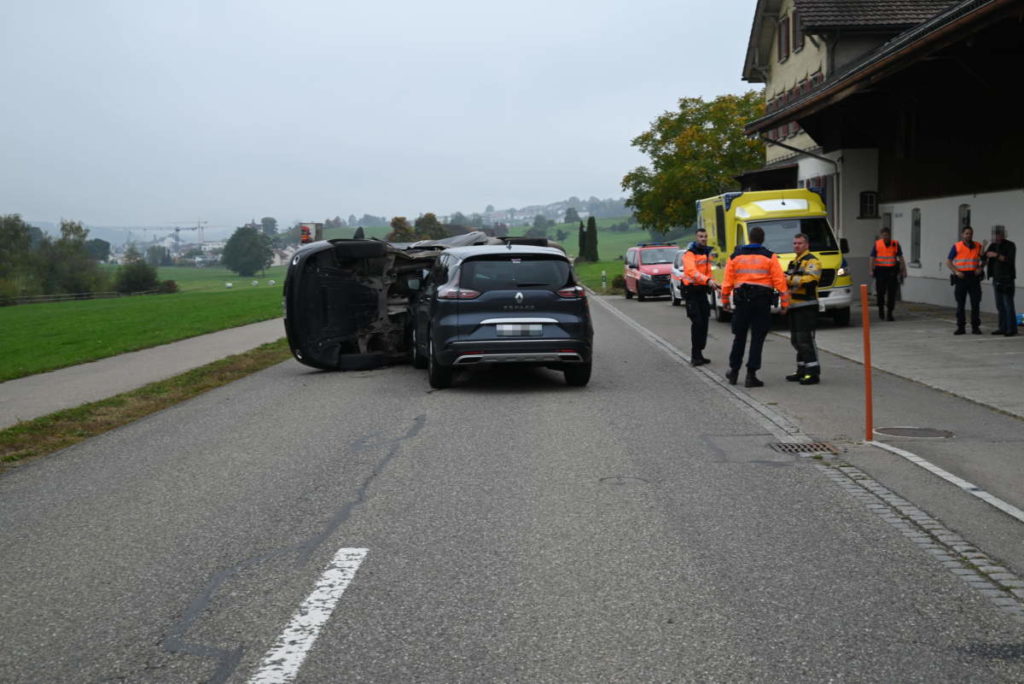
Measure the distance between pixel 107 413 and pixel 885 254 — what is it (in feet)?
51.9

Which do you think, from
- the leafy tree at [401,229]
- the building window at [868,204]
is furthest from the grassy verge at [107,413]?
the leafy tree at [401,229]

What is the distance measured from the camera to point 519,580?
5.72 meters

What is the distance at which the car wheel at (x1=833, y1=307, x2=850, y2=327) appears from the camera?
24.0 metres

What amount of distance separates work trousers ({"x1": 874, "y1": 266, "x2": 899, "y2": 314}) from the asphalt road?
1387 centimetres

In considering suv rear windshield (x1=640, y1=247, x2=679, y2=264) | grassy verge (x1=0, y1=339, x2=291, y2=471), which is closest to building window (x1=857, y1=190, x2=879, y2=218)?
suv rear windshield (x1=640, y1=247, x2=679, y2=264)

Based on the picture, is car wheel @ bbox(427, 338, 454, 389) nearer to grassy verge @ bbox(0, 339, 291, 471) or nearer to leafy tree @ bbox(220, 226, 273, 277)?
grassy verge @ bbox(0, 339, 291, 471)

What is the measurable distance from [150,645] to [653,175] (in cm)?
6546

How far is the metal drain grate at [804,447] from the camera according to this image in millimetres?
9477

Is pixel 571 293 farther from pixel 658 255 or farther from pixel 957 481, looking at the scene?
pixel 658 255

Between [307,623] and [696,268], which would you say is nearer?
[307,623]

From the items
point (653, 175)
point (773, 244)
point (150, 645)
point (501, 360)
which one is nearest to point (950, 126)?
point (773, 244)

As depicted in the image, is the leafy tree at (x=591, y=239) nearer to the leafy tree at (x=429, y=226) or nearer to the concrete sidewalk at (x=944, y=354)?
the leafy tree at (x=429, y=226)

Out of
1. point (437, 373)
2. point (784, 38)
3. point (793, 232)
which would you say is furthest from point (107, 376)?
point (784, 38)

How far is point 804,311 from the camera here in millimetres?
14250
